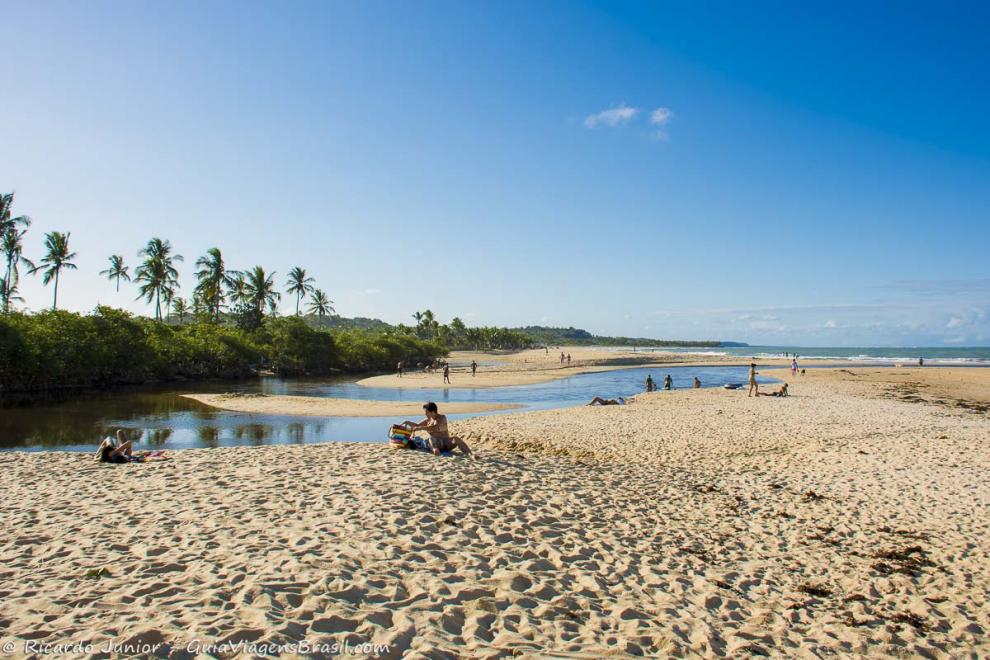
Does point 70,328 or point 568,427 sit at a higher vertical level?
point 70,328

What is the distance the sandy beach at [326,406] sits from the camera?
27.3 meters

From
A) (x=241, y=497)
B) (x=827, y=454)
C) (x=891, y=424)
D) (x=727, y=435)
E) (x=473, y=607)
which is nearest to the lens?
(x=473, y=607)

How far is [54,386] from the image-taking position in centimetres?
3872

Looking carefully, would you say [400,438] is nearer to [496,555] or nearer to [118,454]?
[118,454]

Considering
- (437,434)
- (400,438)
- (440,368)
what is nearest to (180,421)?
(400,438)

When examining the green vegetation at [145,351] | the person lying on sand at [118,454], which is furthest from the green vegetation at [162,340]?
the person lying on sand at [118,454]

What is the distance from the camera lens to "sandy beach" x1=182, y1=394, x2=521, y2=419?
2728 cm

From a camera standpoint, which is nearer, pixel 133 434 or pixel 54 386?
pixel 133 434

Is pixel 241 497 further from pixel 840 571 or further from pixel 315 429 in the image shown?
pixel 315 429

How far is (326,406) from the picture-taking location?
Result: 29734 millimetres

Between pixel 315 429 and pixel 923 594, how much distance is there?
807 inches

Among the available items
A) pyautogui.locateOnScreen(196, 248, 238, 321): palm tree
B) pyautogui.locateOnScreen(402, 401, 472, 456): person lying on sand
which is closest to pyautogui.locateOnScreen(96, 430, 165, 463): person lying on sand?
pyautogui.locateOnScreen(402, 401, 472, 456): person lying on sand

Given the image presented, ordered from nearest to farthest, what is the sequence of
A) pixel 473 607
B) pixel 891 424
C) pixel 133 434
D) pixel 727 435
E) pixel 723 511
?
1. pixel 473 607
2. pixel 723 511
3. pixel 727 435
4. pixel 891 424
5. pixel 133 434

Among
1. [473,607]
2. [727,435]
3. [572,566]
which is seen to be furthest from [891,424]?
[473,607]
